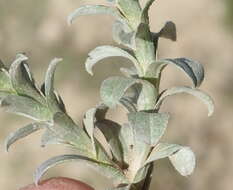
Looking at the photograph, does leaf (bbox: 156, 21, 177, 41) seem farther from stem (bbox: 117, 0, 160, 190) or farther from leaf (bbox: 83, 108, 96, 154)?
leaf (bbox: 83, 108, 96, 154)

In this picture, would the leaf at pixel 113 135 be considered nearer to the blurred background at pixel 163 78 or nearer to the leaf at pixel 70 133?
the leaf at pixel 70 133

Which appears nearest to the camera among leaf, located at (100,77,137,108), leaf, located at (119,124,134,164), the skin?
leaf, located at (100,77,137,108)

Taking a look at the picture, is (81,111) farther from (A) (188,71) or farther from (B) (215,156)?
(A) (188,71)

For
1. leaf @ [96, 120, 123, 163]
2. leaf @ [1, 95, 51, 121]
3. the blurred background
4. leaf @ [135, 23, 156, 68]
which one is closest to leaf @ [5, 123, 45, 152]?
leaf @ [1, 95, 51, 121]

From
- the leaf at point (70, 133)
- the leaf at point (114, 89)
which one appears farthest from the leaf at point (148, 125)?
the leaf at point (70, 133)

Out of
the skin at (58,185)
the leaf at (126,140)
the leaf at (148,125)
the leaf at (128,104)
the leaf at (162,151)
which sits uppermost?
the leaf at (148,125)
